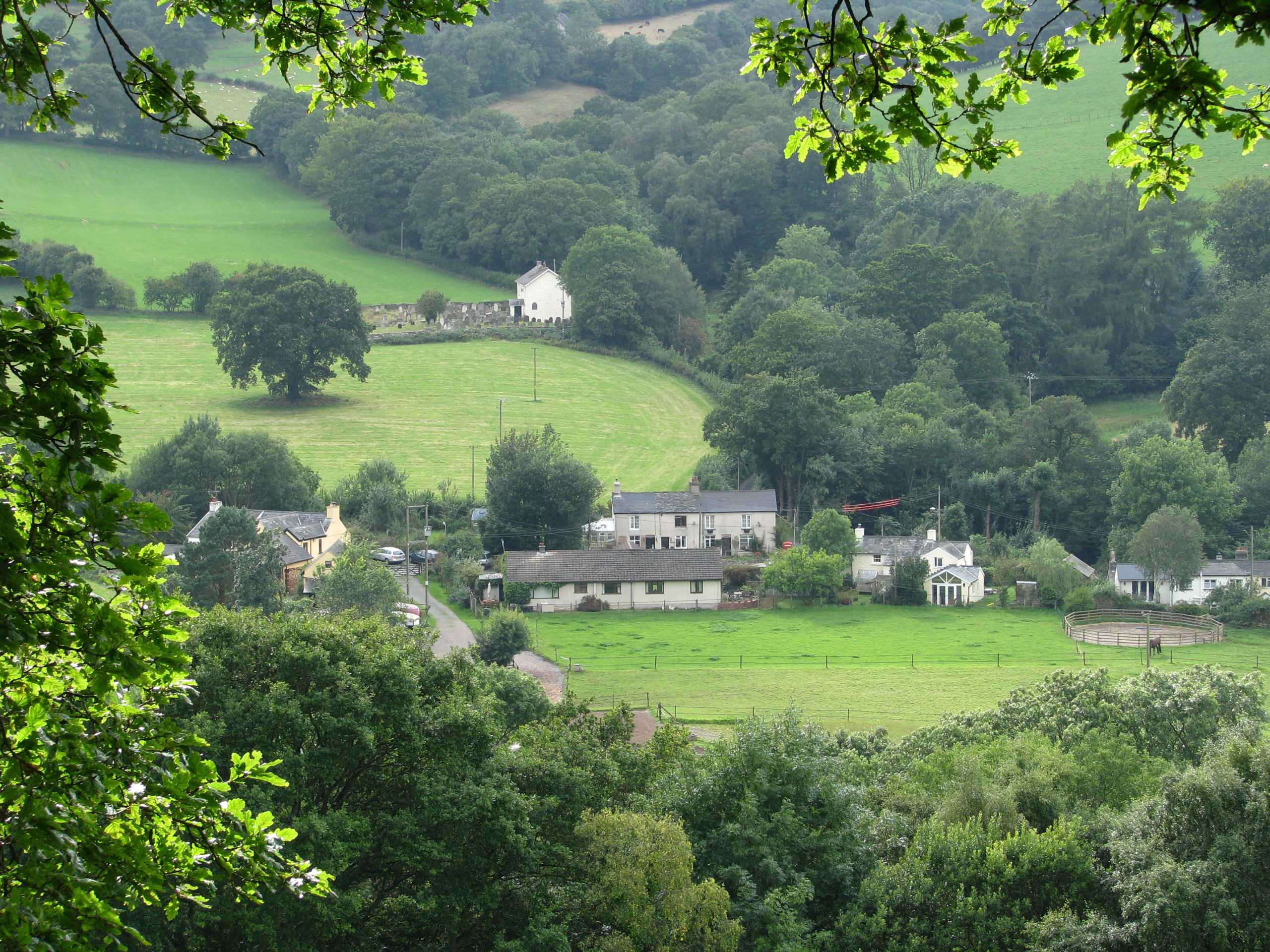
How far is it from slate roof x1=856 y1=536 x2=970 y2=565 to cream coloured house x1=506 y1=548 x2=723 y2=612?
9148mm

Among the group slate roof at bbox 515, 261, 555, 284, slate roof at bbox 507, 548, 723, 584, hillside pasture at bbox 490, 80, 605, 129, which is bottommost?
slate roof at bbox 507, 548, 723, 584

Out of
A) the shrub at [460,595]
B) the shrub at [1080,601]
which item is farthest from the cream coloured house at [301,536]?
the shrub at [1080,601]

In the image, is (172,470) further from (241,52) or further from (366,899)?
(241,52)

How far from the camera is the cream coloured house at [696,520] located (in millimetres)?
65188

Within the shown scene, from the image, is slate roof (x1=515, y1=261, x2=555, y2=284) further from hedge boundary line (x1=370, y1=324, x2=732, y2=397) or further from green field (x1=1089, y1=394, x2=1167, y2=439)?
green field (x1=1089, y1=394, x2=1167, y2=439)

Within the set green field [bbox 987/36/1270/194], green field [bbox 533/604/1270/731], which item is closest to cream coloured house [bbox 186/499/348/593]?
green field [bbox 533/604/1270/731]

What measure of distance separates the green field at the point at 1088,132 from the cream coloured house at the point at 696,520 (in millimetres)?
45540

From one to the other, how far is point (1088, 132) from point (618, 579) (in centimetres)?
7842

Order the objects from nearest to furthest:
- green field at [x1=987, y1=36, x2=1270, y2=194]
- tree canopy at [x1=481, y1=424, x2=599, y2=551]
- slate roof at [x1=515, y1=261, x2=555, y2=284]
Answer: tree canopy at [x1=481, y1=424, x2=599, y2=551]
slate roof at [x1=515, y1=261, x2=555, y2=284]
green field at [x1=987, y1=36, x2=1270, y2=194]

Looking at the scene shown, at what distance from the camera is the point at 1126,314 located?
299 ft

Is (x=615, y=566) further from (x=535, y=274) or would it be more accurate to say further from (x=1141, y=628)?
(x=535, y=274)

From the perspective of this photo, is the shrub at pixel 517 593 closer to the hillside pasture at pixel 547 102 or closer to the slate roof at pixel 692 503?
the slate roof at pixel 692 503

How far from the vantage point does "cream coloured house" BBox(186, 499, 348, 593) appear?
5394cm

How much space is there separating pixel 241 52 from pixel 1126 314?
100514 mm
